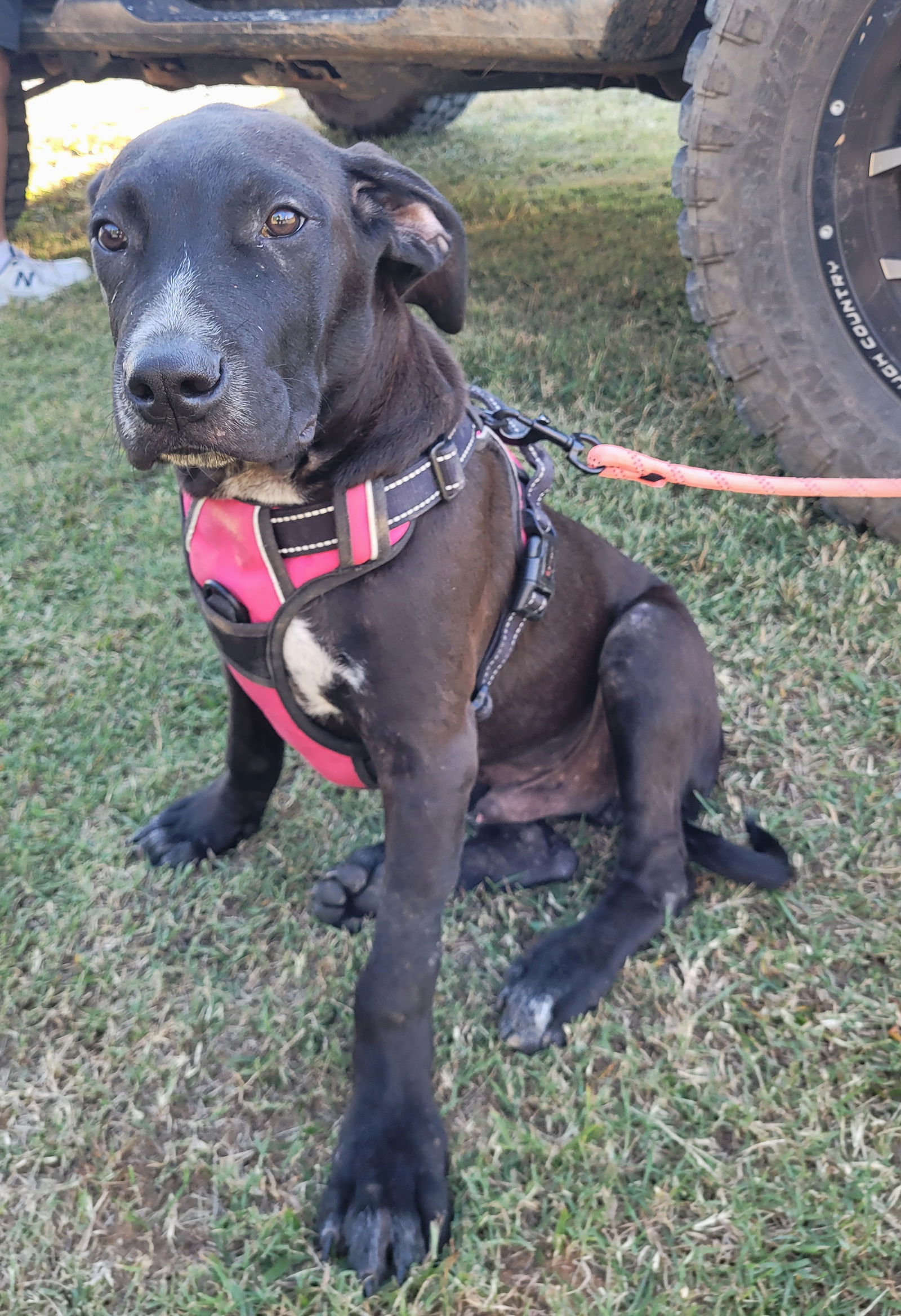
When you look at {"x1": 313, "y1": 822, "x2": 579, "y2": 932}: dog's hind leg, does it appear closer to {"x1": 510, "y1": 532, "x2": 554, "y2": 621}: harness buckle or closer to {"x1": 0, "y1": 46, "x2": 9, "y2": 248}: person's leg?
{"x1": 510, "y1": 532, "x2": 554, "y2": 621}: harness buckle

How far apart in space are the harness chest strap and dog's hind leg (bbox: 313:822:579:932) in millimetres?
373

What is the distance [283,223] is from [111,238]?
31cm

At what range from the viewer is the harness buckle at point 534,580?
2.02 meters

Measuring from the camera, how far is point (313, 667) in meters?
1.77

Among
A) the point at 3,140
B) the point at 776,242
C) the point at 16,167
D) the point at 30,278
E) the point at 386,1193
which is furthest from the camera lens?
the point at 16,167

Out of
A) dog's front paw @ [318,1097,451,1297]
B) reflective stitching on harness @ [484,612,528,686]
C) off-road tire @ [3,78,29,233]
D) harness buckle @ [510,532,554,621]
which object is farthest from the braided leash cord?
off-road tire @ [3,78,29,233]

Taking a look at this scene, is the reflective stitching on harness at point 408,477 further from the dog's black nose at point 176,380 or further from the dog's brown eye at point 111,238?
the dog's brown eye at point 111,238

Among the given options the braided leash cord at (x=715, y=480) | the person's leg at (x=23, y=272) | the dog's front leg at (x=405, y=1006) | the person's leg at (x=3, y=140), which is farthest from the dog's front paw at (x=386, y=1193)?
the person's leg at (x=3, y=140)

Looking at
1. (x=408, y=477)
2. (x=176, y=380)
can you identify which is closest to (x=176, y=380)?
(x=176, y=380)

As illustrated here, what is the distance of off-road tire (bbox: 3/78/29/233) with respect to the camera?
18.8ft

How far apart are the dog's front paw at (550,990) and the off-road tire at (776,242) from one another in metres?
Result: 1.82

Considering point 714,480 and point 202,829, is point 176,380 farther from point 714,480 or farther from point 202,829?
point 714,480

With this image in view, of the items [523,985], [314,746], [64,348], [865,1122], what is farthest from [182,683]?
[64,348]

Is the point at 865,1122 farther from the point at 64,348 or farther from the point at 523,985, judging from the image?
the point at 64,348
